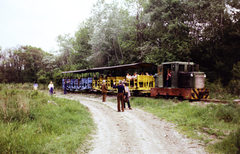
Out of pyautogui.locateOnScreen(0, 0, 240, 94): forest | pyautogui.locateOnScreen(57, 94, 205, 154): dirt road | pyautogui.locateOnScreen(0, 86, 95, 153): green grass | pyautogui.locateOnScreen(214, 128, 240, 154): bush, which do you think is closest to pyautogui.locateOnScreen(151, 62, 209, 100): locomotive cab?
pyautogui.locateOnScreen(0, 0, 240, 94): forest

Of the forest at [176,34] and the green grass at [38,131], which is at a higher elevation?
the forest at [176,34]

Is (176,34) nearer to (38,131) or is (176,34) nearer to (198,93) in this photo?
(198,93)

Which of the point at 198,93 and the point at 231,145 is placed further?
the point at 198,93

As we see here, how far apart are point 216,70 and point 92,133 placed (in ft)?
55.2

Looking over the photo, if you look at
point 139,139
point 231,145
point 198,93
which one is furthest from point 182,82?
point 231,145

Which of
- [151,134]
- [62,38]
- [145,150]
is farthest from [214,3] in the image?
[62,38]

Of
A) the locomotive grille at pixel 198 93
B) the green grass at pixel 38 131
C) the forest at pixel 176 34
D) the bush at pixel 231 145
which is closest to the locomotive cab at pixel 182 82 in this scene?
the locomotive grille at pixel 198 93

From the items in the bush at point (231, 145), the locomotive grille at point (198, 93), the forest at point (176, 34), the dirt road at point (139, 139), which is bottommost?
the dirt road at point (139, 139)

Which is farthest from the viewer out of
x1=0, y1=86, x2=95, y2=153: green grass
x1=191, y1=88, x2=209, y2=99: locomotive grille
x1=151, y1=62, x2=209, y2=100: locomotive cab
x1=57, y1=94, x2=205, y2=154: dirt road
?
x1=151, y1=62, x2=209, y2=100: locomotive cab

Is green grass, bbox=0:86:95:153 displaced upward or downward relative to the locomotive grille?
downward

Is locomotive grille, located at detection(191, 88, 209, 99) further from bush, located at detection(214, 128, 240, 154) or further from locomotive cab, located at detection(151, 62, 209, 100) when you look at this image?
bush, located at detection(214, 128, 240, 154)

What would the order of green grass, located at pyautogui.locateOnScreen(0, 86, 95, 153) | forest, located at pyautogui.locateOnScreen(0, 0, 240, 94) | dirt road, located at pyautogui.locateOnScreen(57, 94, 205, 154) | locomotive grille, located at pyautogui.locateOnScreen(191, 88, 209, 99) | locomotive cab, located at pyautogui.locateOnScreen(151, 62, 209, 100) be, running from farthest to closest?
forest, located at pyautogui.locateOnScreen(0, 0, 240, 94) → locomotive cab, located at pyautogui.locateOnScreen(151, 62, 209, 100) → locomotive grille, located at pyautogui.locateOnScreen(191, 88, 209, 99) → dirt road, located at pyautogui.locateOnScreen(57, 94, 205, 154) → green grass, located at pyautogui.locateOnScreen(0, 86, 95, 153)

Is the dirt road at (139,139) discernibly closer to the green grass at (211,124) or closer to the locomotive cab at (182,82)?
the green grass at (211,124)

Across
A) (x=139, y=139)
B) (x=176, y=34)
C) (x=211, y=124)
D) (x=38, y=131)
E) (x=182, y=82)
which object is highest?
(x=176, y=34)
